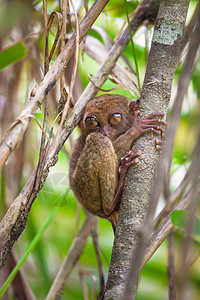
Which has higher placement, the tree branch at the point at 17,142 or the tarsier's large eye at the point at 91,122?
the tarsier's large eye at the point at 91,122

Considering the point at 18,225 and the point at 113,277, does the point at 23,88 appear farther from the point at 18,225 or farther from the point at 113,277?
the point at 113,277

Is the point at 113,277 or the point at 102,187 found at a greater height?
the point at 102,187

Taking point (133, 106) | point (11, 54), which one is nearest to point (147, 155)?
point (133, 106)

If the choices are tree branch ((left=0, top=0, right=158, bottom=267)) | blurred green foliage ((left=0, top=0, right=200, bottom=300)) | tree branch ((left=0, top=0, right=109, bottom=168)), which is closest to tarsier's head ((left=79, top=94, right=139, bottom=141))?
blurred green foliage ((left=0, top=0, right=200, bottom=300))

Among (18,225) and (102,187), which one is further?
(102,187)

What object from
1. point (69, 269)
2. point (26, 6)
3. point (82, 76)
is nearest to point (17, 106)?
point (82, 76)

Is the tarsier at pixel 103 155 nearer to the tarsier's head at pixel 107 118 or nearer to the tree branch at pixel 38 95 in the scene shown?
the tarsier's head at pixel 107 118

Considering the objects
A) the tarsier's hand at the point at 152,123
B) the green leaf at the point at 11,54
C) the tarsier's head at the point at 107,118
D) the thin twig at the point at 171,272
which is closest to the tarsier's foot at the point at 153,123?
the tarsier's hand at the point at 152,123

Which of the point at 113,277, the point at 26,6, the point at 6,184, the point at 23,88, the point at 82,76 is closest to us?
the point at 113,277
